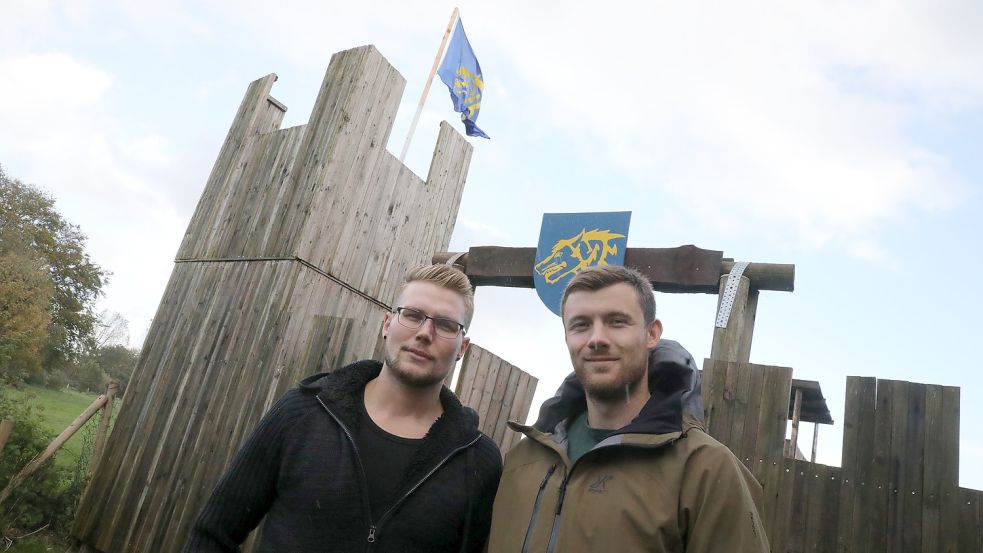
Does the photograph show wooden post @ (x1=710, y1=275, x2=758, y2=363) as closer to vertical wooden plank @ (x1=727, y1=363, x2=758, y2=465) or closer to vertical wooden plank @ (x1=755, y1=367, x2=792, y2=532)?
vertical wooden plank @ (x1=727, y1=363, x2=758, y2=465)

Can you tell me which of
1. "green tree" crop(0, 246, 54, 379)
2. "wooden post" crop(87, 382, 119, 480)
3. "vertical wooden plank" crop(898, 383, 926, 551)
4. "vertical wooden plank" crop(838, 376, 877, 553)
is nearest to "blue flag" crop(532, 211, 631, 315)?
"vertical wooden plank" crop(838, 376, 877, 553)

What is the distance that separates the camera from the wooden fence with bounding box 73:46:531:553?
21.4 feet

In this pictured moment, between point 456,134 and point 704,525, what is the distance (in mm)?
8556

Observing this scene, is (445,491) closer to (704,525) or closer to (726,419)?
(704,525)

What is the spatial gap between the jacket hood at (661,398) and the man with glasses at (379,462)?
35 centimetres

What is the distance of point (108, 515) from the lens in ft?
23.3

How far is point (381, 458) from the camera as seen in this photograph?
2.23 meters

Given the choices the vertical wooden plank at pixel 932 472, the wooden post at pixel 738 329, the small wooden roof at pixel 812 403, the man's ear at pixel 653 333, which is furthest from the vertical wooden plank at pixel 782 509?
the small wooden roof at pixel 812 403

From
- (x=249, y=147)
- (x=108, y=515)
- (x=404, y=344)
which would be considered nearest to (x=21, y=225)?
(x=249, y=147)

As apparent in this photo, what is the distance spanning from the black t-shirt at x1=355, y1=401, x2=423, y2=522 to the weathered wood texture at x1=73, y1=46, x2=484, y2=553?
3709 mm

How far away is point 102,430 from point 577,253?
701cm

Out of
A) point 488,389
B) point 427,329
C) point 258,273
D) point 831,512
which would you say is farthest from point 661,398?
point 258,273

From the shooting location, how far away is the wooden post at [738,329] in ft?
13.3

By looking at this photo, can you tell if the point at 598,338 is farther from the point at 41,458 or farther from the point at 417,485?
the point at 41,458
